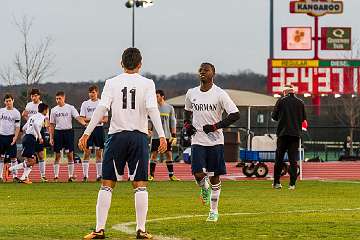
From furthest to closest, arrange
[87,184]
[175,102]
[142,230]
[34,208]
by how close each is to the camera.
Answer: [175,102]
[87,184]
[34,208]
[142,230]

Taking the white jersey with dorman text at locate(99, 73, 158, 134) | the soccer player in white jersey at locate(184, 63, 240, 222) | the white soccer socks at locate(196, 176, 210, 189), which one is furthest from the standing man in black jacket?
the white jersey with dorman text at locate(99, 73, 158, 134)

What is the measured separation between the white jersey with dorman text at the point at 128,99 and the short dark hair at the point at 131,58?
9 centimetres

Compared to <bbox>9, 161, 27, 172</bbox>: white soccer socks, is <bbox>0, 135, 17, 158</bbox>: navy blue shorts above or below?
above

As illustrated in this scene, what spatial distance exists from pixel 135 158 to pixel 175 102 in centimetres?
3041

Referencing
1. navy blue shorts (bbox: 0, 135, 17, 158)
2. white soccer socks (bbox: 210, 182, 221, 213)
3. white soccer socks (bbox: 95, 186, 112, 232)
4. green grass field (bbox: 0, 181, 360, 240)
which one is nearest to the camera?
white soccer socks (bbox: 95, 186, 112, 232)

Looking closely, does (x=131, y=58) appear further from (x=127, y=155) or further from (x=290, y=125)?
(x=290, y=125)

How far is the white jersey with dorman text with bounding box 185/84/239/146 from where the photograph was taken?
13.8 metres

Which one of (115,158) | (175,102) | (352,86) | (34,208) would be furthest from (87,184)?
(352,86)

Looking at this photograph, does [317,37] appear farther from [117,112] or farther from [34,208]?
[117,112]

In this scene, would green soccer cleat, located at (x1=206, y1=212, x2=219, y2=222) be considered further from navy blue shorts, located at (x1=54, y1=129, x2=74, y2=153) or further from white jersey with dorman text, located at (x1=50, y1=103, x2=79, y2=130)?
navy blue shorts, located at (x1=54, y1=129, x2=74, y2=153)

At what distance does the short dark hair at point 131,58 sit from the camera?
35.7 ft

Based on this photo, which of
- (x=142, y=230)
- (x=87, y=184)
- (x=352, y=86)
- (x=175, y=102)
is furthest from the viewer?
(x=352, y=86)

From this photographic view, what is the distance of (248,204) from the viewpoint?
643 inches

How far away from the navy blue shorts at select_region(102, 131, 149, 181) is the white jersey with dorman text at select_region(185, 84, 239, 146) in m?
2.95
